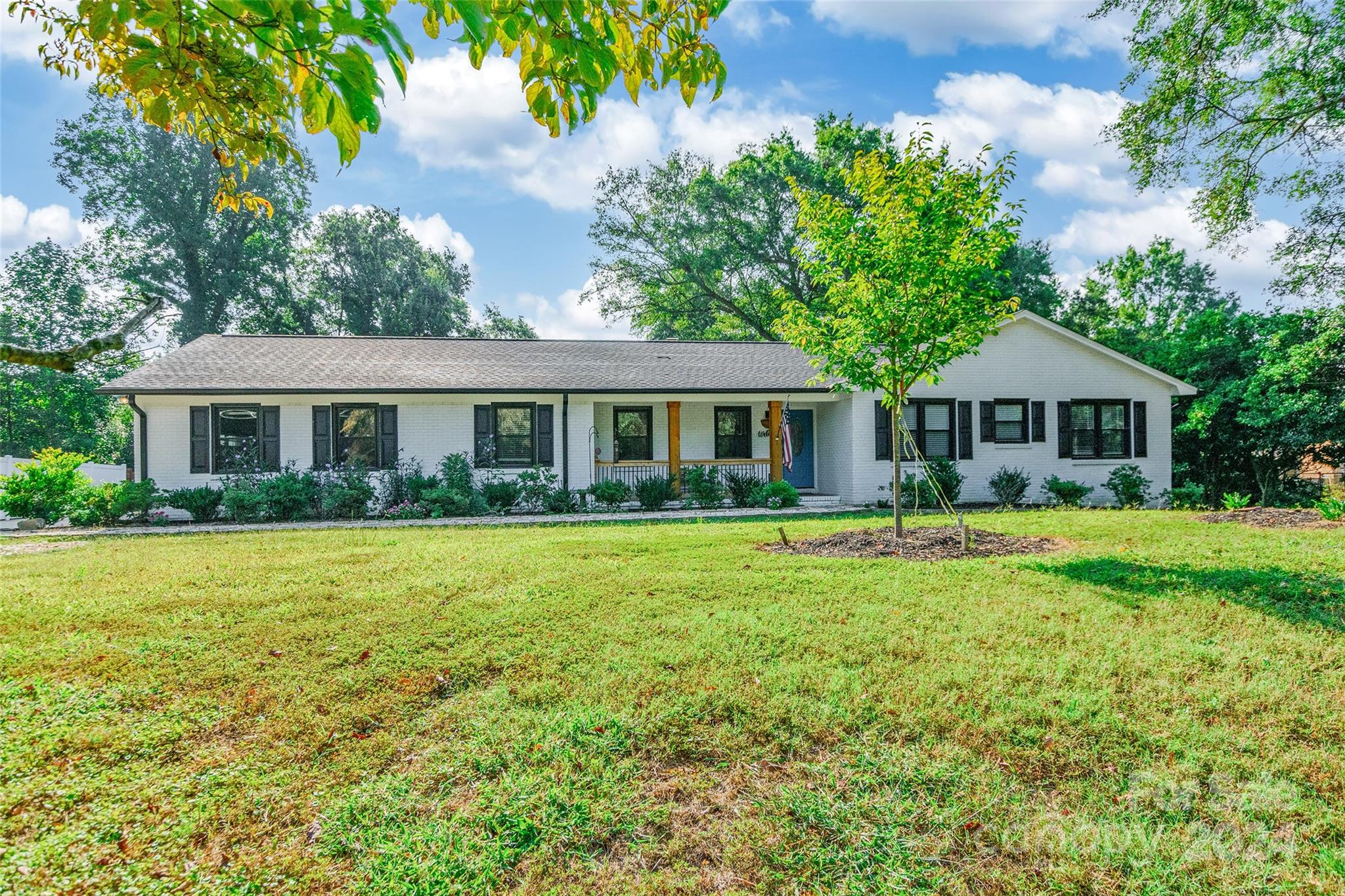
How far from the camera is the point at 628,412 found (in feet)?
58.5

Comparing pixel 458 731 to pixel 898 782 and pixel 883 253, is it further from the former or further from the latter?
pixel 883 253

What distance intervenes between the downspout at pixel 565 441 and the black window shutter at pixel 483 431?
174cm

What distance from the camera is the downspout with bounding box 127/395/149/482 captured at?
14.5 m

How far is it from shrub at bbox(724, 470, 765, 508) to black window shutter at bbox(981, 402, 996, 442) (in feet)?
19.8

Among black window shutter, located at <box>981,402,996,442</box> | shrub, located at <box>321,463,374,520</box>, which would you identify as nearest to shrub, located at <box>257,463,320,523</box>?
shrub, located at <box>321,463,374,520</box>

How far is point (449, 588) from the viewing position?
254 inches

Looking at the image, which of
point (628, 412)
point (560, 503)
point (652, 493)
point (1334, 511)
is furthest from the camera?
point (628, 412)

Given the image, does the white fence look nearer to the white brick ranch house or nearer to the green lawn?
the white brick ranch house

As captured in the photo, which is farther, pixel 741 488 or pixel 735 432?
pixel 735 432

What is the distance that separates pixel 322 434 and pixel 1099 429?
20.0 metres

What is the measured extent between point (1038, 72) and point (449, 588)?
39.5 ft

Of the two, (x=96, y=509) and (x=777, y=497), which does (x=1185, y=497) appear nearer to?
(x=777, y=497)

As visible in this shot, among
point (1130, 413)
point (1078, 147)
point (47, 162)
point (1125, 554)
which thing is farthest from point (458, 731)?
point (47, 162)

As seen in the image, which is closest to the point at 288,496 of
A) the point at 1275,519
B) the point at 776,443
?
the point at 776,443
